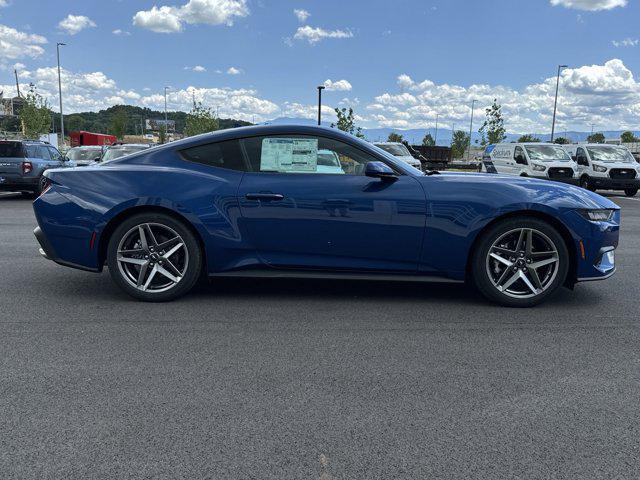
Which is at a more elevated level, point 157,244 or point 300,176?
point 300,176

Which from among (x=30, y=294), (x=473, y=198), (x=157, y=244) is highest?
(x=473, y=198)

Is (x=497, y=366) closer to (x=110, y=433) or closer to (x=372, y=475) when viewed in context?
(x=372, y=475)

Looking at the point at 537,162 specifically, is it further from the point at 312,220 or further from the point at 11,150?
the point at 312,220

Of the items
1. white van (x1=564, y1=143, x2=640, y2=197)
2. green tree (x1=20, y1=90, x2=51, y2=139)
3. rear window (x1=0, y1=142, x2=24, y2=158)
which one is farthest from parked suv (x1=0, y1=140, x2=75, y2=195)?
green tree (x1=20, y1=90, x2=51, y2=139)

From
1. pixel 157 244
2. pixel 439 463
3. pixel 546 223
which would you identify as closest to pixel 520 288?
pixel 546 223

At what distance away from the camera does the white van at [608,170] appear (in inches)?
726

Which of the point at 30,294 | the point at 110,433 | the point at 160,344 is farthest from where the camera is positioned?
the point at 30,294

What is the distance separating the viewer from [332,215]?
4.32 m

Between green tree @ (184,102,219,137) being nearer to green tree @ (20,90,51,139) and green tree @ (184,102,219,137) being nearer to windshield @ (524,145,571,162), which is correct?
green tree @ (20,90,51,139)

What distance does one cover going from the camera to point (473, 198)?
14.2 feet

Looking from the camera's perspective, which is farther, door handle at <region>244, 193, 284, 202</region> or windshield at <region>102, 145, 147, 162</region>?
windshield at <region>102, 145, 147, 162</region>

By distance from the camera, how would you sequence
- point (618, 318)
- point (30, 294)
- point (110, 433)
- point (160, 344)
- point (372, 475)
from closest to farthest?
1. point (372, 475)
2. point (110, 433)
3. point (160, 344)
4. point (618, 318)
5. point (30, 294)

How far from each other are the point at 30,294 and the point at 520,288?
406cm

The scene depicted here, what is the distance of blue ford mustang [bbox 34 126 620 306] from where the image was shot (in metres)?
4.33
